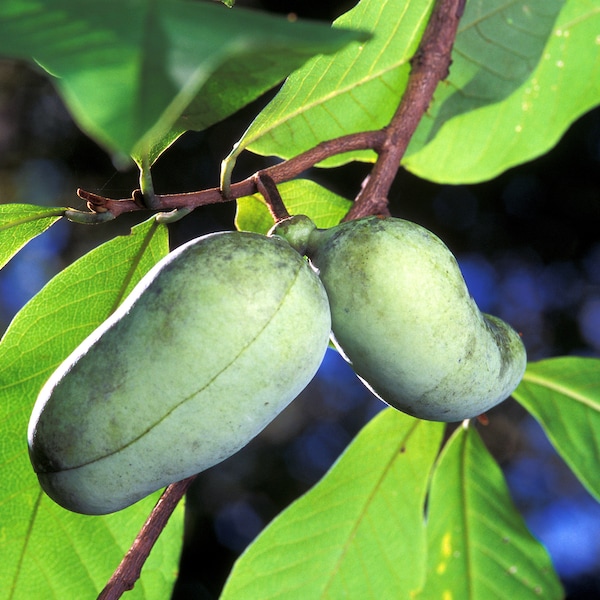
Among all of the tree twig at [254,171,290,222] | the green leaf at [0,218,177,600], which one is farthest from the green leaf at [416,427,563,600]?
the tree twig at [254,171,290,222]

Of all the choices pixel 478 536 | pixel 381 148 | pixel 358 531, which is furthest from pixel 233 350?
pixel 478 536

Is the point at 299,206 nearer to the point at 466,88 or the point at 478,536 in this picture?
the point at 466,88

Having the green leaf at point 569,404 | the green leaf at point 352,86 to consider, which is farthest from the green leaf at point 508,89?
the green leaf at point 569,404

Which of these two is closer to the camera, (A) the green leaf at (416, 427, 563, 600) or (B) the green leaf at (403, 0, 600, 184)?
(B) the green leaf at (403, 0, 600, 184)

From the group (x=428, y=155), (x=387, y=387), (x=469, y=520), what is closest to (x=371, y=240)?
(x=387, y=387)

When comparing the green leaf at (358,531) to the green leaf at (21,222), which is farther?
the green leaf at (358,531)

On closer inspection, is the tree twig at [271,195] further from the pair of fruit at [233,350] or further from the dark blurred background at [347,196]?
the dark blurred background at [347,196]

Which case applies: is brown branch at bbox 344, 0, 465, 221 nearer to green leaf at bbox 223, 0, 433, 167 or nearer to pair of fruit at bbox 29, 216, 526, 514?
green leaf at bbox 223, 0, 433, 167
